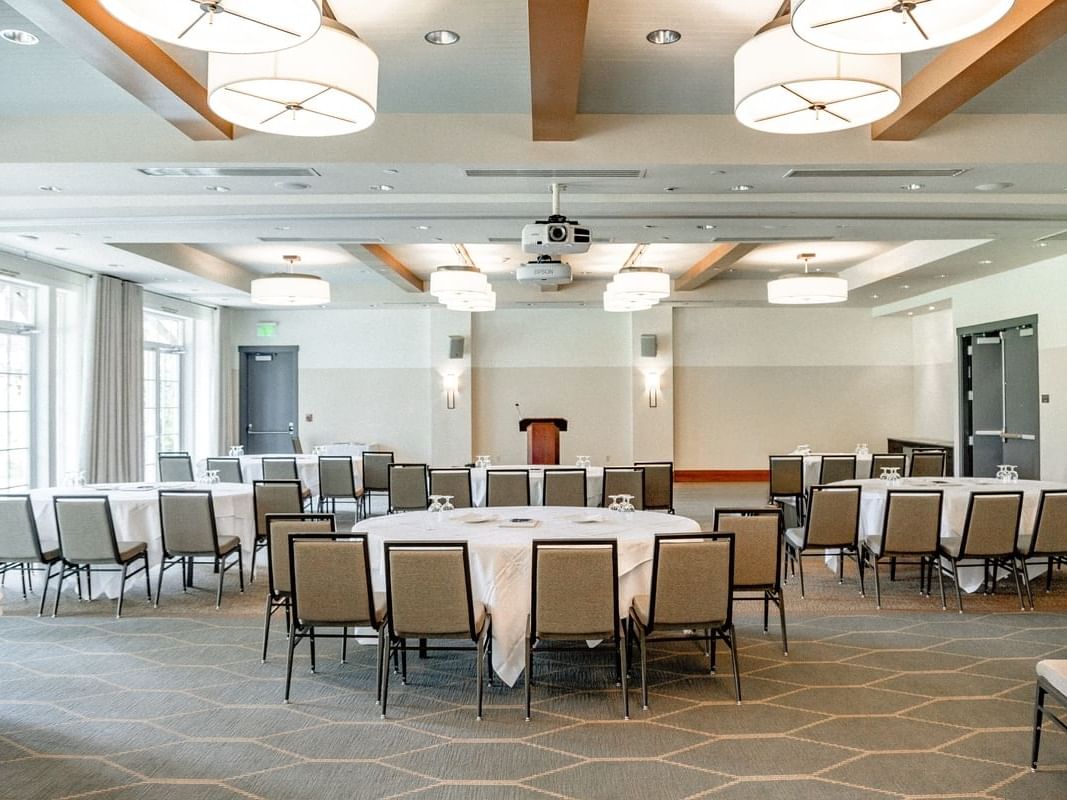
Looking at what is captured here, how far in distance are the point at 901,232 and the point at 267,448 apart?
12.1m

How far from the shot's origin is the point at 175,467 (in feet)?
33.3

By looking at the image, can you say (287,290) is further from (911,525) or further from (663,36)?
(911,525)

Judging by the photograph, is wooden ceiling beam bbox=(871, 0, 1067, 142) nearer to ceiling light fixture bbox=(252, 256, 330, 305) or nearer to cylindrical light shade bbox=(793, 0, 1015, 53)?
cylindrical light shade bbox=(793, 0, 1015, 53)

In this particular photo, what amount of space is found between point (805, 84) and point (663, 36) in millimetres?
1148

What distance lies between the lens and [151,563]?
7.76 m

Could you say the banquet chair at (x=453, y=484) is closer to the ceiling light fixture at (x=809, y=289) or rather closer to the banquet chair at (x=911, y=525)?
the banquet chair at (x=911, y=525)

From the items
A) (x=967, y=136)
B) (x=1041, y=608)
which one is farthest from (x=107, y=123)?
(x=1041, y=608)

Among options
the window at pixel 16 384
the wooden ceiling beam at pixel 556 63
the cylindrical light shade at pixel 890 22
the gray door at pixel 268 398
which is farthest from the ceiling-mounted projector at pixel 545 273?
the gray door at pixel 268 398

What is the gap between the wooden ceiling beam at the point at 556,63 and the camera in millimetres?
3996

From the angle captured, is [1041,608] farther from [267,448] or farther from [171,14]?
[267,448]

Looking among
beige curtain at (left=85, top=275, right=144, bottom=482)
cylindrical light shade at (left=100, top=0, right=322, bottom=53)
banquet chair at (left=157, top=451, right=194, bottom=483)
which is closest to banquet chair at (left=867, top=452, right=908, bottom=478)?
banquet chair at (left=157, top=451, right=194, bottom=483)

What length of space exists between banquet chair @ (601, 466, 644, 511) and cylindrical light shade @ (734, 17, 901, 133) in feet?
16.9

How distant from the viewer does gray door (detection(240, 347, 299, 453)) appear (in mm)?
16047

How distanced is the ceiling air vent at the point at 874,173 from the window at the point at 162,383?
10.8m
